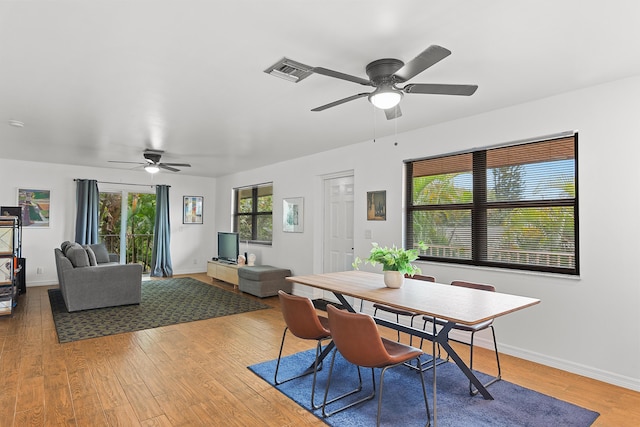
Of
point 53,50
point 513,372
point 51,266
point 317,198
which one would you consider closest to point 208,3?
point 53,50

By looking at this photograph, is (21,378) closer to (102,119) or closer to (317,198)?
(102,119)

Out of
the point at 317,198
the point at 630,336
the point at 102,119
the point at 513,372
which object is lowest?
the point at 513,372

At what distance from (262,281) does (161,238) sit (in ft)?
11.3

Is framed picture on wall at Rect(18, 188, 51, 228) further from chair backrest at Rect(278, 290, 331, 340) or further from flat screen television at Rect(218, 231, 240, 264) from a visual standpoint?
chair backrest at Rect(278, 290, 331, 340)

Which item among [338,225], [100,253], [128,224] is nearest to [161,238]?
[128,224]

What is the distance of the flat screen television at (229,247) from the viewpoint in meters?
7.44

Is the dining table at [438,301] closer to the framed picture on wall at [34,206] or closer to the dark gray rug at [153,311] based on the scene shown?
the dark gray rug at [153,311]

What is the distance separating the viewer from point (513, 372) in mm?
3213

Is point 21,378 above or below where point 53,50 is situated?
below

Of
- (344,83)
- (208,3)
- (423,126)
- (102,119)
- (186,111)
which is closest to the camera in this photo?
(208,3)

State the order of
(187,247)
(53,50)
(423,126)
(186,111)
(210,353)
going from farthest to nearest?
(187,247)
(423,126)
(186,111)
(210,353)
(53,50)

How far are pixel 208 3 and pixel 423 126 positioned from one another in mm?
3074

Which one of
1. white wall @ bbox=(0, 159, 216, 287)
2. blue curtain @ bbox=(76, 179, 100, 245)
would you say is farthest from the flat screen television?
blue curtain @ bbox=(76, 179, 100, 245)

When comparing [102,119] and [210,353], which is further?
[102,119]
